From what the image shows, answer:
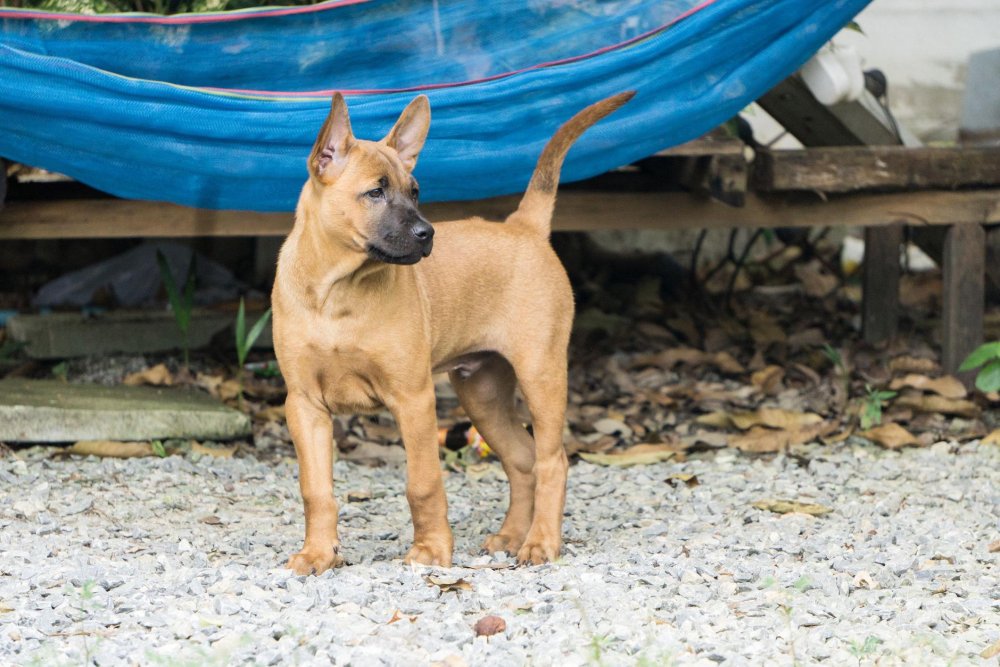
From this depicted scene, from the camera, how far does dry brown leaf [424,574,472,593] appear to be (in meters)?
2.89

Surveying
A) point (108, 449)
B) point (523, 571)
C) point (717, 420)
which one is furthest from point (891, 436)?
point (108, 449)

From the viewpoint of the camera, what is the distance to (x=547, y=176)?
362 cm

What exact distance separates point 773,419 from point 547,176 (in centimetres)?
178

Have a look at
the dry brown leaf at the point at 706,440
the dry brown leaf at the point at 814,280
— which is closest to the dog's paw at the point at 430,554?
the dry brown leaf at the point at 706,440

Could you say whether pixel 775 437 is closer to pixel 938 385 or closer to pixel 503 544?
pixel 938 385

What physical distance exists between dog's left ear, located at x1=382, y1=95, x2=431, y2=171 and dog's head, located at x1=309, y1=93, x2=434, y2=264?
0.46ft

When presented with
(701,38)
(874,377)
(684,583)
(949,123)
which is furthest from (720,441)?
(949,123)

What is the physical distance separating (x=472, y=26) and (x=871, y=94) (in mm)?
2208

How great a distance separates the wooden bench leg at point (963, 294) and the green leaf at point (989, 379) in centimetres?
48

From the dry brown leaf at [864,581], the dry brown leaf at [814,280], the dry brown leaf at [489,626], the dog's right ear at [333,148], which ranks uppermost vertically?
the dog's right ear at [333,148]

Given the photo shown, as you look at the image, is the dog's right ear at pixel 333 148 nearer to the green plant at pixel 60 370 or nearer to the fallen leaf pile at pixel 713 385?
the fallen leaf pile at pixel 713 385

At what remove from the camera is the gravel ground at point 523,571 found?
2500 millimetres

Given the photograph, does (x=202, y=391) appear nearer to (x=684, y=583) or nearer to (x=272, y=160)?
(x=272, y=160)

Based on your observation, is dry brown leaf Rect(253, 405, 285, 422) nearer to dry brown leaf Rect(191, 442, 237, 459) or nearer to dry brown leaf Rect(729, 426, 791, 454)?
dry brown leaf Rect(191, 442, 237, 459)
